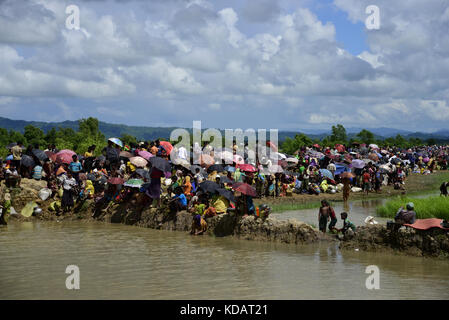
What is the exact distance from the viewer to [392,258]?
1154 centimetres

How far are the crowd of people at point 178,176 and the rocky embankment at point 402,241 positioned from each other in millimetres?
455

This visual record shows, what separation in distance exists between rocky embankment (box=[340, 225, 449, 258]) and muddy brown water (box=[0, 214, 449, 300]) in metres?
0.23

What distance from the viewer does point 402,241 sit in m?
11.7

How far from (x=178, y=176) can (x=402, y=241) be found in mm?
8300

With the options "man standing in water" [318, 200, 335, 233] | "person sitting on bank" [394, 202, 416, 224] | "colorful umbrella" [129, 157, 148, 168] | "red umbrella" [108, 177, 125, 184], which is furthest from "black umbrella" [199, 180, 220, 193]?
"person sitting on bank" [394, 202, 416, 224]

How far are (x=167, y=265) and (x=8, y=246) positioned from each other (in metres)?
4.80

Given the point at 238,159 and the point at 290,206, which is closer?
the point at 290,206

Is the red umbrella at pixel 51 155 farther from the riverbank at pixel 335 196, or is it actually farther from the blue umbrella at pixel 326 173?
the blue umbrella at pixel 326 173

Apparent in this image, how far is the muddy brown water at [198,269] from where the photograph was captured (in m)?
9.05

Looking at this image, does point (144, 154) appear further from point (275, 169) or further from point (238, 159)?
point (275, 169)

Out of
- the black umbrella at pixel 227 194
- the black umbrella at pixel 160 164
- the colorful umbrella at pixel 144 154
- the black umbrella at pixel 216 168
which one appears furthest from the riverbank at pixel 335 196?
the black umbrella at pixel 160 164

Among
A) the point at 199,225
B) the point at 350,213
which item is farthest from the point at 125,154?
the point at 350,213

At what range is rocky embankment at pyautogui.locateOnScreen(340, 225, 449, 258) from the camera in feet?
36.9
